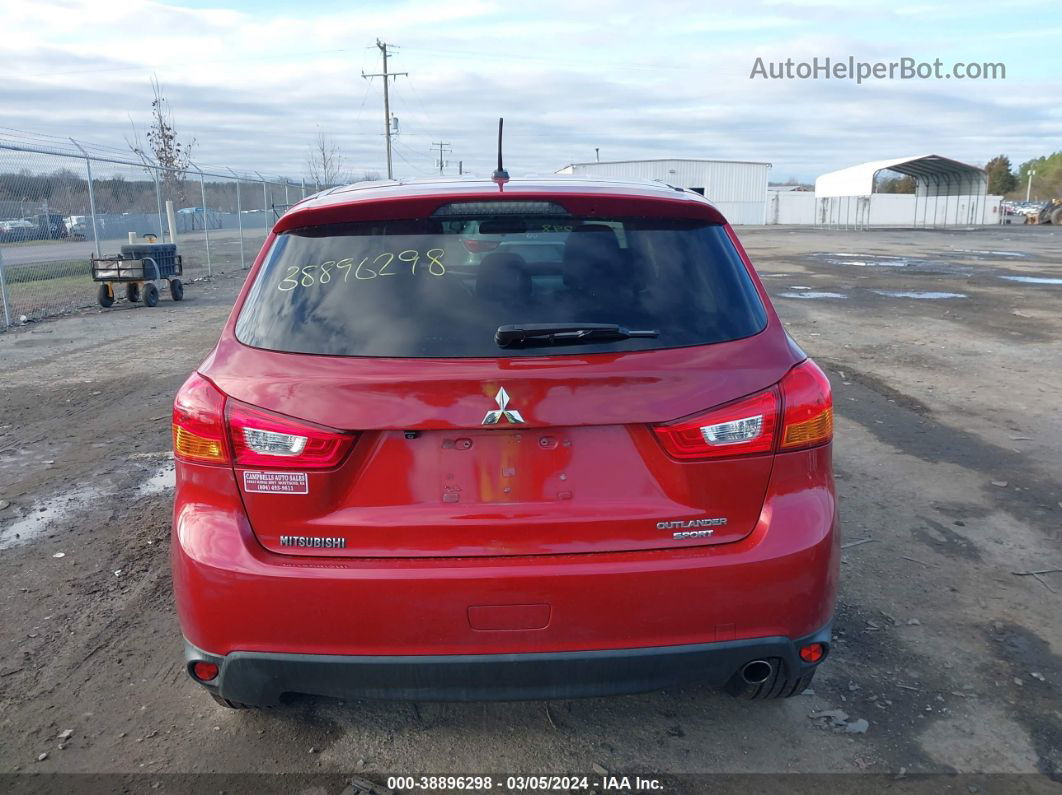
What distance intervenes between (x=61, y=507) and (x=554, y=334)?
4.14 m

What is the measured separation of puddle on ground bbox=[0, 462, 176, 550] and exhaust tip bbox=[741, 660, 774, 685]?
3.97m

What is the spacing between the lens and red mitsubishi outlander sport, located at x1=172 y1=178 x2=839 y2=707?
2436mm

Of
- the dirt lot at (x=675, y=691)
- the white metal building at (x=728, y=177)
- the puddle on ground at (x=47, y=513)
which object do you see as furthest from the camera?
the white metal building at (x=728, y=177)

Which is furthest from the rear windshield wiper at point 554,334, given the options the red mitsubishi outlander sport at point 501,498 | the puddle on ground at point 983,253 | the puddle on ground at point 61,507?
the puddle on ground at point 983,253

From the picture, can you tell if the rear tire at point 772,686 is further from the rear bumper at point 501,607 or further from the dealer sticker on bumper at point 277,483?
the dealer sticker on bumper at point 277,483

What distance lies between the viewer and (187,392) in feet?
8.78

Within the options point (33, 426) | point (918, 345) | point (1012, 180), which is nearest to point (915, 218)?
point (1012, 180)

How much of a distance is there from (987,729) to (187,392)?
2912 mm

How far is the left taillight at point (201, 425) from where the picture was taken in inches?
99.9

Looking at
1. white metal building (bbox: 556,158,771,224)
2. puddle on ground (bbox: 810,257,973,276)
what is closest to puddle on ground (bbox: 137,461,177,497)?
puddle on ground (bbox: 810,257,973,276)

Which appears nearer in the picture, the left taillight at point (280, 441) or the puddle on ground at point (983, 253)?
the left taillight at point (280, 441)

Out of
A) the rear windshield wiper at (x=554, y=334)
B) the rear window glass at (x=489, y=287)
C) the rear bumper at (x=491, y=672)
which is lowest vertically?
the rear bumper at (x=491, y=672)

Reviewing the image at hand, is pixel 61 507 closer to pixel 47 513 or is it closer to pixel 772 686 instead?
pixel 47 513

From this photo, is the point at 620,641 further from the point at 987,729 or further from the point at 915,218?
the point at 915,218
